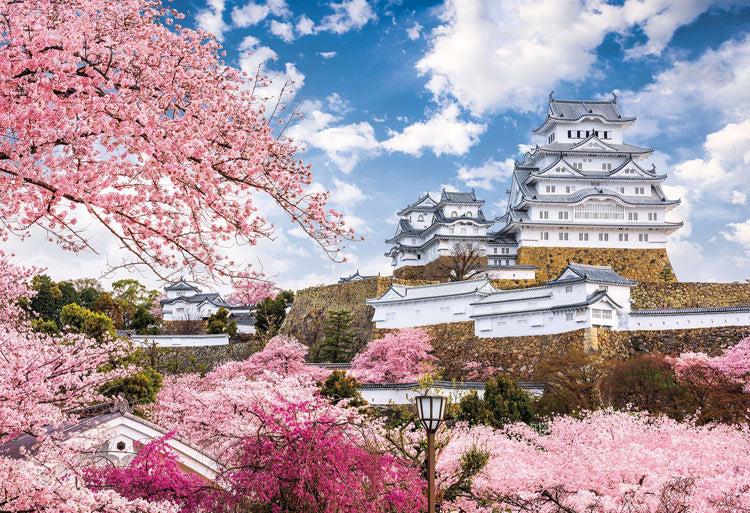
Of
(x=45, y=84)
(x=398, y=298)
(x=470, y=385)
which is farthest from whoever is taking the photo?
(x=398, y=298)

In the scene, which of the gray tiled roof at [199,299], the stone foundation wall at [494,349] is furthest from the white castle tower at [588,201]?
the gray tiled roof at [199,299]

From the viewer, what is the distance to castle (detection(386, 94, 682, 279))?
3962 cm

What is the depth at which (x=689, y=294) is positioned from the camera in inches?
1278

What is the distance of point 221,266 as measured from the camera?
6.10m

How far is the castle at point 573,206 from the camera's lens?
39625mm

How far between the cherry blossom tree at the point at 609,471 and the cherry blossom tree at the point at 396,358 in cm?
1370

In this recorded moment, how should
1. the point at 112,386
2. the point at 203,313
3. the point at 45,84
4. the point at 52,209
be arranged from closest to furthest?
the point at 45,84, the point at 52,209, the point at 112,386, the point at 203,313

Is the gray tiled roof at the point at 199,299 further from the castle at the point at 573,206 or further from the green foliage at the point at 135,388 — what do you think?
the green foliage at the point at 135,388

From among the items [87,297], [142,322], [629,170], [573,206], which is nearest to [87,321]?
[142,322]

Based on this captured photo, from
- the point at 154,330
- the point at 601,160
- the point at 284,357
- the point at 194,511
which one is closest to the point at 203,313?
the point at 154,330

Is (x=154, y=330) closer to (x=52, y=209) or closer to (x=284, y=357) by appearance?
(x=284, y=357)

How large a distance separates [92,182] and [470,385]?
20.8m

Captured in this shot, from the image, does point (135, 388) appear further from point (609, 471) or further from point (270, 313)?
point (270, 313)

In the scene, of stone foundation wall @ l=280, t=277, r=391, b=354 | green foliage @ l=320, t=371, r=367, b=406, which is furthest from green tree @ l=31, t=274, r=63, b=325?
green foliage @ l=320, t=371, r=367, b=406
